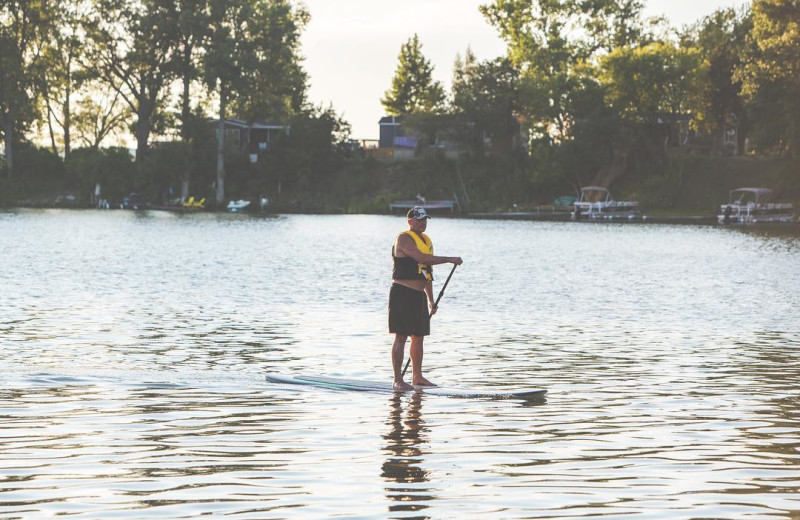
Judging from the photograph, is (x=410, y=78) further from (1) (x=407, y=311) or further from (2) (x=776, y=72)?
(1) (x=407, y=311)

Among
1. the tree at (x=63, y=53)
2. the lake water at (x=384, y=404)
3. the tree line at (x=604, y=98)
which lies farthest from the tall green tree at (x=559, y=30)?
the lake water at (x=384, y=404)

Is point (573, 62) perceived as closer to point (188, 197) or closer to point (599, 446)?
point (188, 197)

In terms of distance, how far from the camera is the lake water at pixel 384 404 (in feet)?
32.2

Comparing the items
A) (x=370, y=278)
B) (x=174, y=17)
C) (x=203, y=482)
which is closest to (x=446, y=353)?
(x=203, y=482)

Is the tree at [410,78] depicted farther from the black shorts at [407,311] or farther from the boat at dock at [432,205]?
the black shorts at [407,311]

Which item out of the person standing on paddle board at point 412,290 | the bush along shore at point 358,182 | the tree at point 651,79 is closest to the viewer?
the person standing on paddle board at point 412,290

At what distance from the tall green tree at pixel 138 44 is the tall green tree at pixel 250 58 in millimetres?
4387

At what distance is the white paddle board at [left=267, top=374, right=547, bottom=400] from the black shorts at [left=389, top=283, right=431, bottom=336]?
725 mm

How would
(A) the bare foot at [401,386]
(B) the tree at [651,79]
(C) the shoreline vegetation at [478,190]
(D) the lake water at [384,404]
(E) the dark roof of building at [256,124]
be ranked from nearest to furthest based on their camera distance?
(D) the lake water at [384,404]
(A) the bare foot at [401,386]
(B) the tree at [651,79]
(C) the shoreline vegetation at [478,190]
(E) the dark roof of building at [256,124]

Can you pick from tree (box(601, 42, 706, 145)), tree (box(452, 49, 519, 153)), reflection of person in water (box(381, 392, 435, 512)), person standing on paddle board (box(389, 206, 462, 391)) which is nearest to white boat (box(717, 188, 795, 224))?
tree (box(601, 42, 706, 145))

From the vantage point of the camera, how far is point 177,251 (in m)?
53.1

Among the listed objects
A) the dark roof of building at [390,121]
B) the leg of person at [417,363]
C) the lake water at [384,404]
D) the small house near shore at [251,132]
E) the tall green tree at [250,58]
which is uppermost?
the tall green tree at [250,58]

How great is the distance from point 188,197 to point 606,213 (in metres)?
41.4

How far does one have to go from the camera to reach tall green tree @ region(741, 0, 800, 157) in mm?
82250
